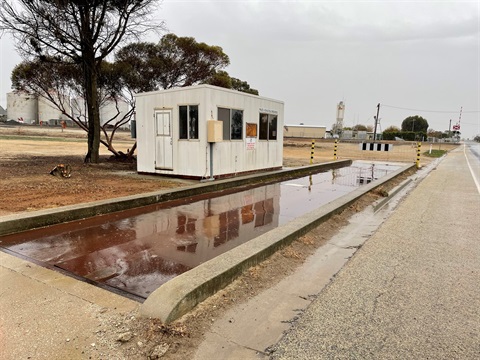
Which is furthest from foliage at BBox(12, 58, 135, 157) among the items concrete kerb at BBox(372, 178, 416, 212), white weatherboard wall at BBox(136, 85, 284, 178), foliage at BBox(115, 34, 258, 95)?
concrete kerb at BBox(372, 178, 416, 212)

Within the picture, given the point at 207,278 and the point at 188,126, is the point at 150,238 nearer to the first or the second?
the point at 207,278

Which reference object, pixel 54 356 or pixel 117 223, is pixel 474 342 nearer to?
pixel 54 356

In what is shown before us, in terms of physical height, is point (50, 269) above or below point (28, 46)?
below

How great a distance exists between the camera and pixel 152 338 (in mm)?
2994

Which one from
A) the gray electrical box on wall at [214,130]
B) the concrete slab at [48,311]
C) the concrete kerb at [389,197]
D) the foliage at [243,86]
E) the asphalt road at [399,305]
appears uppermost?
the foliage at [243,86]

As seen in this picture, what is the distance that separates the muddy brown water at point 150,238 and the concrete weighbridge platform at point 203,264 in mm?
215

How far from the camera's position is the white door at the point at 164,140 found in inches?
Result: 457

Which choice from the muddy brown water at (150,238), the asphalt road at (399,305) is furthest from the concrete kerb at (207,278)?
the asphalt road at (399,305)

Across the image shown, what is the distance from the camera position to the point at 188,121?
11.2m

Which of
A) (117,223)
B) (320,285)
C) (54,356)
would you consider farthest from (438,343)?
(117,223)

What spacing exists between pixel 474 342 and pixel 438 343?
33 cm

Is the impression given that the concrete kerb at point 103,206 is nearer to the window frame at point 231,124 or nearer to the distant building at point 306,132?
the window frame at point 231,124

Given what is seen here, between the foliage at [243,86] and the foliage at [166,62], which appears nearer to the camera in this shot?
the foliage at [166,62]

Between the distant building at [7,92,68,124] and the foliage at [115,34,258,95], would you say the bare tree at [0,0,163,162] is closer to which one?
the foliage at [115,34,258,95]
